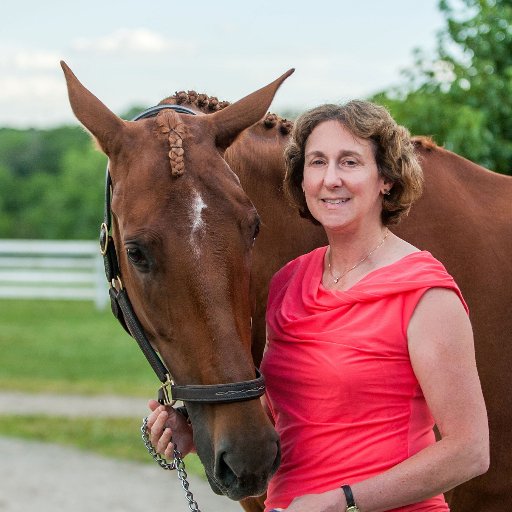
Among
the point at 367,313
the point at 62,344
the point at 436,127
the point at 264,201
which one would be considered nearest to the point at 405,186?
the point at 367,313

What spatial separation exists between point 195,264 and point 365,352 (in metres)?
0.52

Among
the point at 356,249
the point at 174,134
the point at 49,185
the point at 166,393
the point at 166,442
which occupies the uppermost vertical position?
the point at 49,185

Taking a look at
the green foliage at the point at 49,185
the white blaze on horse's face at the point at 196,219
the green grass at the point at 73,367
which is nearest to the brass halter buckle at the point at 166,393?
the white blaze on horse's face at the point at 196,219

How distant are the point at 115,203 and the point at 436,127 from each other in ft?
8.62

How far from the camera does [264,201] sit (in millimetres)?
3166

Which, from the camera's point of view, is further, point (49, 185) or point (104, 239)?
point (49, 185)

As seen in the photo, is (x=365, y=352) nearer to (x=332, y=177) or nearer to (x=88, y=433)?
(x=332, y=177)

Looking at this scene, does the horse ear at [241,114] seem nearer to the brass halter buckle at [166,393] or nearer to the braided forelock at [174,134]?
the braided forelock at [174,134]

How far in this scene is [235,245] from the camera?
97.5 inches

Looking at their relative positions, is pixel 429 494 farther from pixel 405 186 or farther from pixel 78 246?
pixel 78 246

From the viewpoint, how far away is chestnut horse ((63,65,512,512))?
2.40 metres

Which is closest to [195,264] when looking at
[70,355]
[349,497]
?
[349,497]

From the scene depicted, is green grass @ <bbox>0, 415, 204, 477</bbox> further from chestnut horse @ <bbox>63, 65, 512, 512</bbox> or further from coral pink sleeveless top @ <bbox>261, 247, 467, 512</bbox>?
coral pink sleeveless top @ <bbox>261, 247, 467, 512</bbox>

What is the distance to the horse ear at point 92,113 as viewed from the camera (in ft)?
8.77
